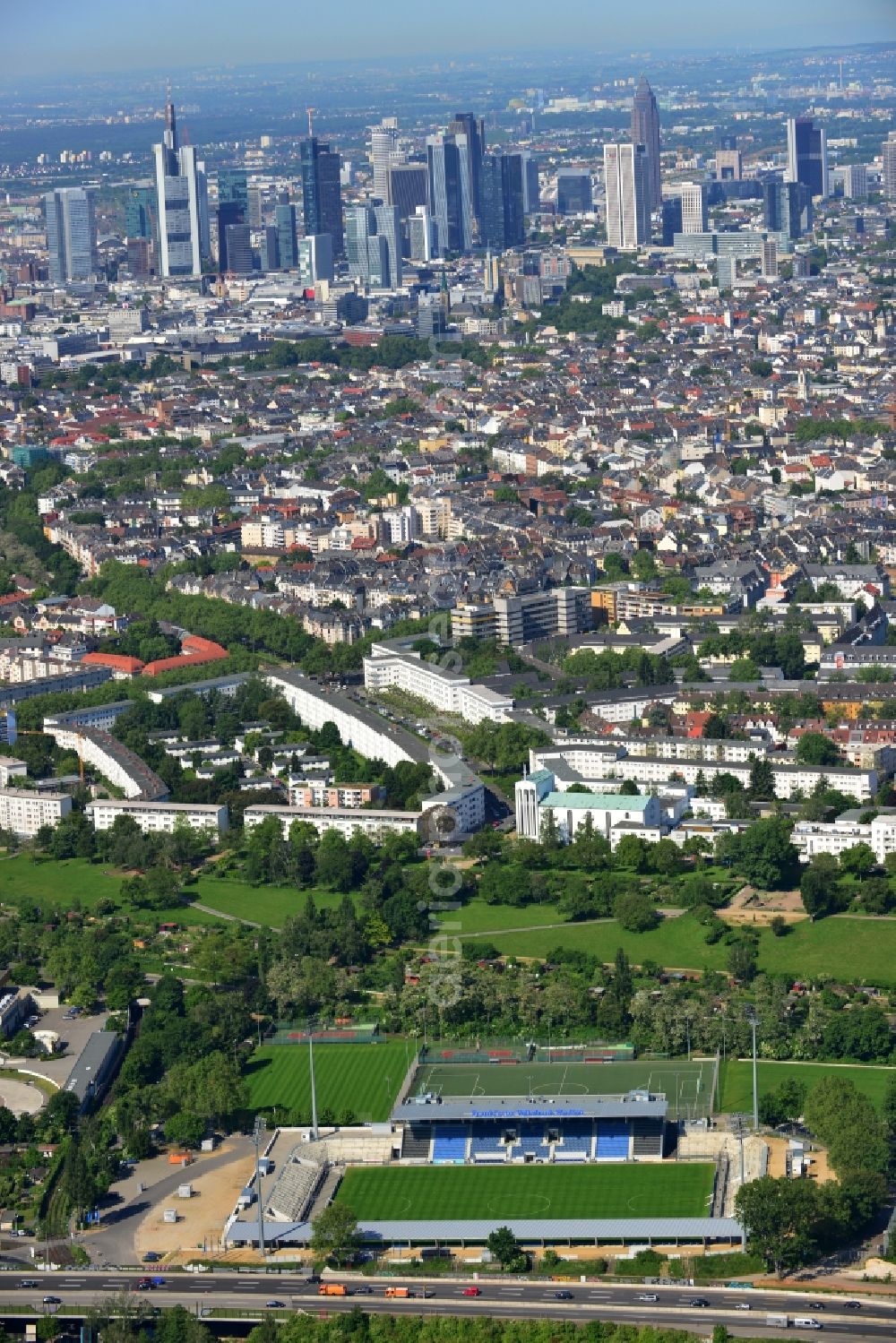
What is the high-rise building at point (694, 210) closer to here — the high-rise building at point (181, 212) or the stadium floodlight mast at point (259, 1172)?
the high-rise building at point (181, 212)

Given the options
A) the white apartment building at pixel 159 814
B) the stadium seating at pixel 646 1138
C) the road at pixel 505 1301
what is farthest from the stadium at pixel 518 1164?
the white apartment building at pixel 159 814

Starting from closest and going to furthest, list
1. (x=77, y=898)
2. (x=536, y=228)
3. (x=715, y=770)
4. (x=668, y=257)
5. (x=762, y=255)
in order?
1. (x=77, y=898)
2. (x=715, y=770)
3. (x=762, y=255)
4. (x=668, y=257)
5. (x=536, y=228)

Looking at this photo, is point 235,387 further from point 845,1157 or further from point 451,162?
point 845,1157

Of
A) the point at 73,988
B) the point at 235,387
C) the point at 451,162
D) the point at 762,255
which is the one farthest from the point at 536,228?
the point at 73,988

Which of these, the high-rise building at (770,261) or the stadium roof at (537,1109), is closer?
Result: the stadium roof at (537,1109)

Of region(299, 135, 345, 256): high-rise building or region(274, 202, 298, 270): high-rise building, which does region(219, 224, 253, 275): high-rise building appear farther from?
region(299, 135, 345, 256): high-rise building

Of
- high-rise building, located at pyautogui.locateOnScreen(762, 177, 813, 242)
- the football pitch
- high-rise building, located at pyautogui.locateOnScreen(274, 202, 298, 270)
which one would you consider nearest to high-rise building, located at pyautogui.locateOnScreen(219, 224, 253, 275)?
high-rise building, located at pyautogui.locateOnScreen(274, 202, 298, 270)
